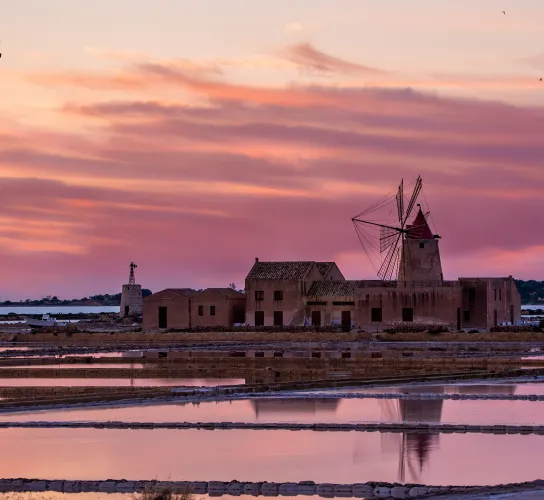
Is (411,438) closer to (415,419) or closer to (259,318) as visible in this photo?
(415,419)

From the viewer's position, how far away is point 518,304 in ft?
216

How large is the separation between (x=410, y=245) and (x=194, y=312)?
1184 centimetres

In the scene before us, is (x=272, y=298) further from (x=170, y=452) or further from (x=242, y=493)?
(x=242, y=493)

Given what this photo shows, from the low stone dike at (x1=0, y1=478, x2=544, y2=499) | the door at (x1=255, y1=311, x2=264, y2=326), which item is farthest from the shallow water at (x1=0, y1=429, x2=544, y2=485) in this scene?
the door at (x1=255, y1=311, x2=264, y2=326)

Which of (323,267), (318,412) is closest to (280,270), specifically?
(323,267)

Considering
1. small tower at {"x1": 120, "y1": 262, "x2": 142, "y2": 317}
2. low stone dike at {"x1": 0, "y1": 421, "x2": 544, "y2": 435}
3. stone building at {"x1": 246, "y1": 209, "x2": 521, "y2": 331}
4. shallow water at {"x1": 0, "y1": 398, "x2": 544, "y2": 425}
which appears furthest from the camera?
small tower at {"x1": 120, "y1": 262, "x2": 142, "y2": 317}

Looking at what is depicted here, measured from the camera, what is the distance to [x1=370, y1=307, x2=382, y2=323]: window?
59438 millimetres

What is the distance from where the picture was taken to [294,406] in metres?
25.8

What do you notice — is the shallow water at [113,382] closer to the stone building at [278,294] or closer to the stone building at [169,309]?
the stone building at [278,294]

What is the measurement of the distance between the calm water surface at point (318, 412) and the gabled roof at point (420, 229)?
3466 cm

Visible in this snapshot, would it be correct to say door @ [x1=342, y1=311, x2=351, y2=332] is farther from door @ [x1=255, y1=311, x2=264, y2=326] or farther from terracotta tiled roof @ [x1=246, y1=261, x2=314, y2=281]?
door @ [x1=255, y1=311, x2=264, y2=326]

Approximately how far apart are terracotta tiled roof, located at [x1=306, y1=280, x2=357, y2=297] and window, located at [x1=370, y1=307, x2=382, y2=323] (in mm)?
1861

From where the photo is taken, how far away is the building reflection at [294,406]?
24797mm

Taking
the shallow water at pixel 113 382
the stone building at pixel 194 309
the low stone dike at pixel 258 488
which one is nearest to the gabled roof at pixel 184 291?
the stone building at pixel 194 309
